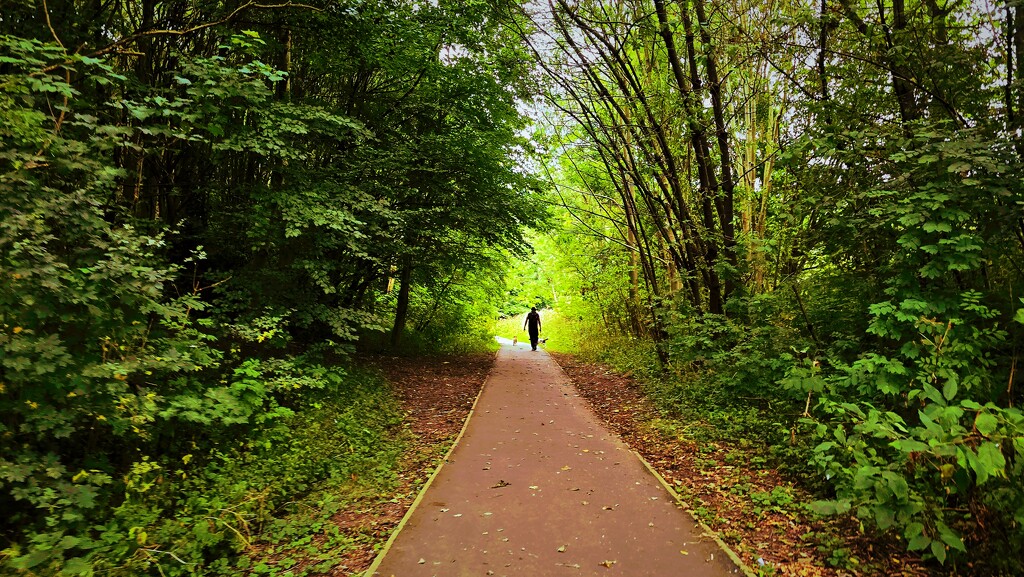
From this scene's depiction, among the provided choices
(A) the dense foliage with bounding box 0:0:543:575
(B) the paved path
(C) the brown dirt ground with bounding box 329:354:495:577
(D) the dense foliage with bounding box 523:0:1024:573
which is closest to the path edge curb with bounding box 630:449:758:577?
(B) the paved path

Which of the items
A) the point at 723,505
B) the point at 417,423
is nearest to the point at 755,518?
the point at 723,505

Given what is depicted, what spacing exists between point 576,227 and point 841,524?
39.2 feet

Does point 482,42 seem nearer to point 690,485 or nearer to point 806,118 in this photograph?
point 806,118

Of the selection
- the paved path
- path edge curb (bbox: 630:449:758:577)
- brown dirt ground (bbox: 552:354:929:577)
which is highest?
brown dirt ground (bbox: 552:354:929:577)

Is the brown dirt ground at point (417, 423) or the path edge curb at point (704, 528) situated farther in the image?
the brown dirt ground at point (417, 423)

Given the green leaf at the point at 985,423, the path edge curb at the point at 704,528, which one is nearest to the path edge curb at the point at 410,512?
the path edge curb at the point at 704,528

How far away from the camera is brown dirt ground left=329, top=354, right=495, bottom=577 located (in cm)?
416

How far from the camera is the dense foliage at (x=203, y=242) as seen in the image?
3.36m

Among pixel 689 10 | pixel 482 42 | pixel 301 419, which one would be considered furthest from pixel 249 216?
pixel 689 10

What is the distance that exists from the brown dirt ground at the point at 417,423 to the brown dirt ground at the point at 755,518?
2945 mm

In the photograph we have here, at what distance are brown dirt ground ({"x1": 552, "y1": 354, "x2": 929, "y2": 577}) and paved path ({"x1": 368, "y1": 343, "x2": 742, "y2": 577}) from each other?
26 centimetres

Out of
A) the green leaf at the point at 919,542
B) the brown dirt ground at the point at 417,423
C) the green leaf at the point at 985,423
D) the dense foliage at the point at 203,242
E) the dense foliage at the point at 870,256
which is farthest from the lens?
the brown dirt ground at the point at 417,423

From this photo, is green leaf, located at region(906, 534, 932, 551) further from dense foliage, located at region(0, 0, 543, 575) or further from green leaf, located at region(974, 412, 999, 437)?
dense foliage, located at region(0, 0, 543, 575)

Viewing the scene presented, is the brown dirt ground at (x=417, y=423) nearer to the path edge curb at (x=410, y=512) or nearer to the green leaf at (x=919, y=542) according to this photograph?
the path edge curb at (x=410, y=512)
